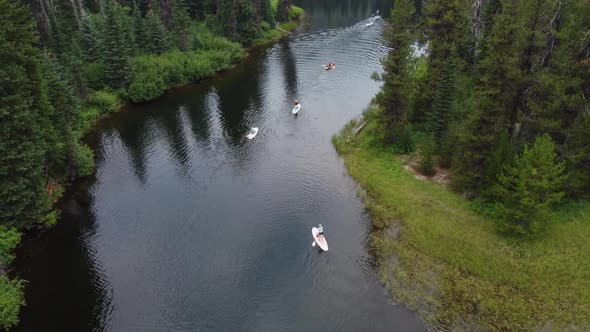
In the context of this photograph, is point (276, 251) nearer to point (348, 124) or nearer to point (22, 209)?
point (22, 209)

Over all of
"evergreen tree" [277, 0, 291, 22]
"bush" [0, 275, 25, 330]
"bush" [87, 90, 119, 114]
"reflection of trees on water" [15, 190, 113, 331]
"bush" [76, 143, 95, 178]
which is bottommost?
"reflection of trees on water" [15, 190, 113, 331]

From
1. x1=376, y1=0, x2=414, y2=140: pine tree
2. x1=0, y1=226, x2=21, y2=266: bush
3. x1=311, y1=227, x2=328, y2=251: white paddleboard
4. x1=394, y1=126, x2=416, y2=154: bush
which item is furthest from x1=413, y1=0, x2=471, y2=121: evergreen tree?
x1=0, y1=226, x2=21, y2=266: bush

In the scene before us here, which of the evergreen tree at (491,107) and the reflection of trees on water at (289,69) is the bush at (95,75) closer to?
the reflection of trees on water at (289,69)

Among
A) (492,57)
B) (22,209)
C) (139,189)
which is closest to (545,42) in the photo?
(492,57)

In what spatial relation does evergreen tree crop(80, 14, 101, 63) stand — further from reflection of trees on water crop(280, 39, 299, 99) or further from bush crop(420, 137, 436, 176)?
bush crop(420, 137, 436, 176)

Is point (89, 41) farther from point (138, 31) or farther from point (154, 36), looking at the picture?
point (154, 36)

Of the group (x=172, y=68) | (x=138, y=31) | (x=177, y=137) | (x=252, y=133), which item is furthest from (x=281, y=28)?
(x=177, y=137)
